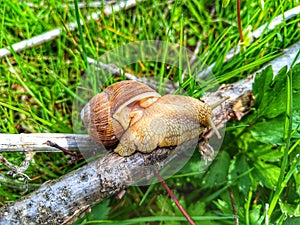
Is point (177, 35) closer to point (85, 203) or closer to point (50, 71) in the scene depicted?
point (50, 71)

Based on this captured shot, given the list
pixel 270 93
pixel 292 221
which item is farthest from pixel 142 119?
pixel 292 221

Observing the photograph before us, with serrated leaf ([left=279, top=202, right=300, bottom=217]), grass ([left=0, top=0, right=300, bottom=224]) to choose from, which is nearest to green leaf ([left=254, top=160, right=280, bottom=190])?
grass ([left=0, top=0, right=300, bottom=224])

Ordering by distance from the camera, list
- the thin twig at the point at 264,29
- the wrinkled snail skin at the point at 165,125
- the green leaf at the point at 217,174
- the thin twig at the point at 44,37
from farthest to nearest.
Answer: the thin twig at the point at 44,37 → the thin twig at the point at 264,29 → the green leaf at the point at 217,174 → the wrinkled snail skin at the point at 165,125

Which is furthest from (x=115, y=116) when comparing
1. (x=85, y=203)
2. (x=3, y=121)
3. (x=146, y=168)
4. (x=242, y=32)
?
(x=242, y=32)

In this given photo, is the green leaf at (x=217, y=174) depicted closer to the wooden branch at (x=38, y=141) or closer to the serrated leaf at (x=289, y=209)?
the serrated leaf at (x=289, y=209)

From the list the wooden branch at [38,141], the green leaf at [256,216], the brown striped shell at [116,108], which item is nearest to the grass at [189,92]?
the green leaf at [256,216]
